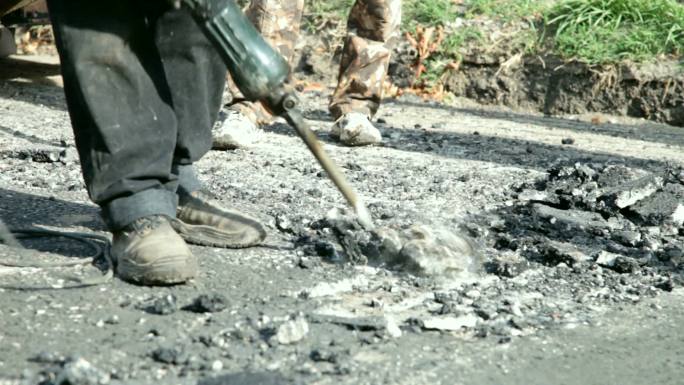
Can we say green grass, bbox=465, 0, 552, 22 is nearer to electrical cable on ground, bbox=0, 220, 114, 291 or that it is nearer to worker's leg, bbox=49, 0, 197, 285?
electrical cable on ground, bbox=0, 220, 114, 291

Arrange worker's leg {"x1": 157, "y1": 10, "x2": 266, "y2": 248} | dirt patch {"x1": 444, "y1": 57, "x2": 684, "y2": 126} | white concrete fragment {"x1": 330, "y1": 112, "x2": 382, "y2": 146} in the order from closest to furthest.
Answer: worker's leg {"x1": 157, "y1": 10, "x2": 266, "y2": 248} → white concrete fragment {"x1": 330, "y1": 112, "x2": 382, "y2": 146} → dirt patch {"x1": 444, "y1": 57, "x2": 684, "y2": 126}

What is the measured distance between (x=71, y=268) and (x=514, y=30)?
5941 millimetres

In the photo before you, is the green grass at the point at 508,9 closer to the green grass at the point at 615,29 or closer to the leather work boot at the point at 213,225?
the green grass at the point at 615,29

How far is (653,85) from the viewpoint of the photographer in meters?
7.73

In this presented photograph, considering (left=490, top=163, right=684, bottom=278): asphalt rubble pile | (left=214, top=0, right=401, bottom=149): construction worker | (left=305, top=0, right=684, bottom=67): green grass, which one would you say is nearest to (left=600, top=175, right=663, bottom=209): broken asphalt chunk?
(left=490, top=163, right=684, bottom=278): asphalt rubble pile

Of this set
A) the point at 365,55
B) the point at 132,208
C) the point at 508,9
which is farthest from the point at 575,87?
the point at 132,208

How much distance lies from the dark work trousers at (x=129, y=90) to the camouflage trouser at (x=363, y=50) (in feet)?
9.08

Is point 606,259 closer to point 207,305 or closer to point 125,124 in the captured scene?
point 207,305

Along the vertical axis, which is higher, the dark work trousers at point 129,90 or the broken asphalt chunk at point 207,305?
the dark work trousers at point 129,90

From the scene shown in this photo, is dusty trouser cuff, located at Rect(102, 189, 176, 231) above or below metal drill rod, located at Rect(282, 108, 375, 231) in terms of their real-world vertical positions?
below

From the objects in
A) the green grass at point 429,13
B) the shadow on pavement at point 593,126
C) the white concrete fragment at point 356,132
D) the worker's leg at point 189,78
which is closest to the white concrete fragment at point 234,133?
the white concrete fragment at point 356,132

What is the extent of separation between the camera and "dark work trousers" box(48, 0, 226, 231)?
116 inches

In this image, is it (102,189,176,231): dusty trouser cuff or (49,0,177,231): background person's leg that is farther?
(102,189,176,231): dusty trouser cuff

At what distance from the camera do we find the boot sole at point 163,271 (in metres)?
2.98
